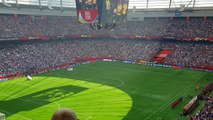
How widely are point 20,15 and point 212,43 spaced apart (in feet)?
190

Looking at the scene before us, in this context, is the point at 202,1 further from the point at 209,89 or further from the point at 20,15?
the point at 20,15

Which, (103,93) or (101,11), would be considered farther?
(103,93)

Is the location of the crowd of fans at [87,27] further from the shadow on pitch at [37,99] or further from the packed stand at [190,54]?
the shadow on pitch at [37,99]

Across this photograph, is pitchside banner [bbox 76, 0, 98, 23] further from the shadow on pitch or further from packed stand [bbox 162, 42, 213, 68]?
packed stand [bbox 162, 42, 213, 68]

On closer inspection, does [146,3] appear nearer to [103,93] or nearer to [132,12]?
[132,12]

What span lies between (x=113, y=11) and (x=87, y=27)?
172 ft

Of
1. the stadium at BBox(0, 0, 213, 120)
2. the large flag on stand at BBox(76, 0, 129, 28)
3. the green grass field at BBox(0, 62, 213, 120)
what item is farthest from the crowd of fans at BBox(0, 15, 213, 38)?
the large flag on stand at BBox(76, 0, 129, 28)

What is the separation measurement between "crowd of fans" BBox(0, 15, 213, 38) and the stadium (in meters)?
0.32

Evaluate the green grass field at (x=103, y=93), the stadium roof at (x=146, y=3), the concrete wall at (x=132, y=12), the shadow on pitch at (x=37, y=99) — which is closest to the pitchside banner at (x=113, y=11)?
the green grass field at (x=103, y=93)

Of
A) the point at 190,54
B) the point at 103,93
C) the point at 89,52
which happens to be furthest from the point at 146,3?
the point at 103,93

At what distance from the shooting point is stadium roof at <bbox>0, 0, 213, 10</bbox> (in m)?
74.1

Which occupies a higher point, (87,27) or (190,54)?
(87,27)

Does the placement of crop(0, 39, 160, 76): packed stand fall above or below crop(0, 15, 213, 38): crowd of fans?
below

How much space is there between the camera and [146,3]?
3420 inches
